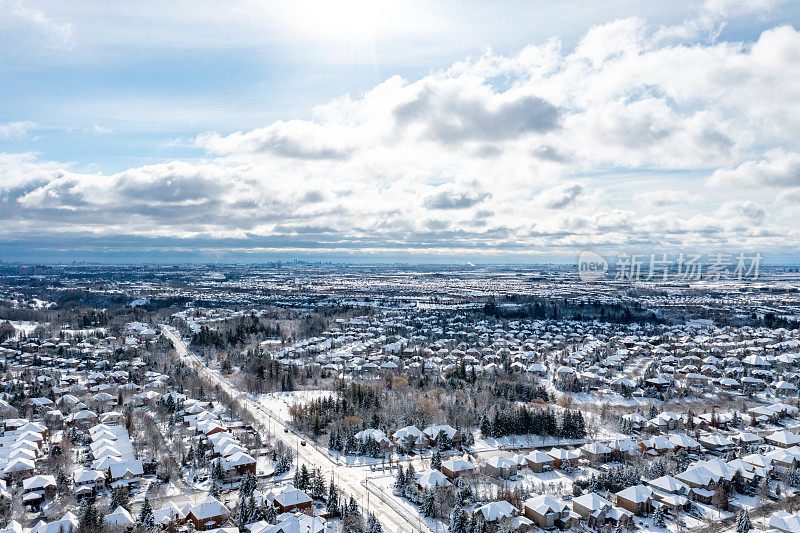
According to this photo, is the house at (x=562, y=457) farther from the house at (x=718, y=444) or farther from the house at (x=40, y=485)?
the house at (x=40, y=485)

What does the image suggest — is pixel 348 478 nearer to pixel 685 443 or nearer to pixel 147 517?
pixel 147 517

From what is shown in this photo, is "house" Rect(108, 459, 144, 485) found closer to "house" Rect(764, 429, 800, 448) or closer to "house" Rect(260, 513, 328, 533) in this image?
"house" Rect(260, 513, 328, 533)

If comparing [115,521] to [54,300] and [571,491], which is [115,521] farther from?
[54,300]

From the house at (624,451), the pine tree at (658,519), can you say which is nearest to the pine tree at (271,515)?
the pine tree at (658,519)

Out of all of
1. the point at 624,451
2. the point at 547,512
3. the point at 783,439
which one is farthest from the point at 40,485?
the point at 783,439

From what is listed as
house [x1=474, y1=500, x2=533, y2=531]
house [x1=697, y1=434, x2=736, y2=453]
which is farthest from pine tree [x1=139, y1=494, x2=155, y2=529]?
house [x1=697, y1=434, x2=736, y2=453]

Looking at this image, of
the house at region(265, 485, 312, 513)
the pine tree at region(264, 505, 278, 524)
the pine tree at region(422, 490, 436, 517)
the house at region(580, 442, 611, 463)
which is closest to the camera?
the pine tree at region(264, 505, 278, 524)
